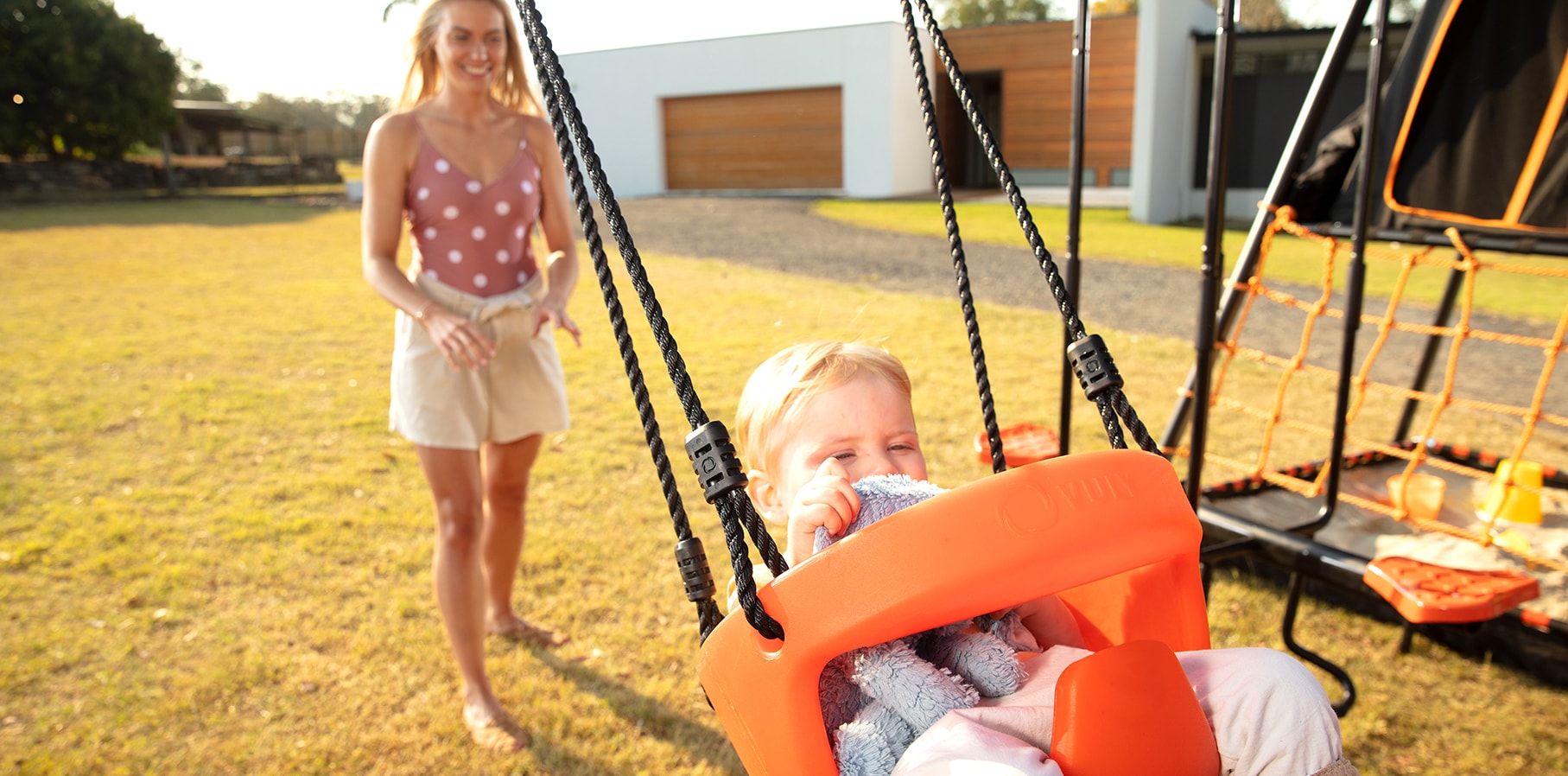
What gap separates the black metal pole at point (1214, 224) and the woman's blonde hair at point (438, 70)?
182cm

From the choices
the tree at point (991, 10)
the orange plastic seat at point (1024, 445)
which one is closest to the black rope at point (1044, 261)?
the orange plastic seat at point (1024, 445)

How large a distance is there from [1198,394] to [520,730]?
1986 millimetres

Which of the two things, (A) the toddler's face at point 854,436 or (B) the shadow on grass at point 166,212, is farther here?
(B) the shadow on grass at point 166,212

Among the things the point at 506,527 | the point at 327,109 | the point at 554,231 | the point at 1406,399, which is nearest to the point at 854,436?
the point at 554,231

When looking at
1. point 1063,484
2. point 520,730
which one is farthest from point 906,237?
point 1063,484

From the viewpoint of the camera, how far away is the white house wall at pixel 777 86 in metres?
21.9

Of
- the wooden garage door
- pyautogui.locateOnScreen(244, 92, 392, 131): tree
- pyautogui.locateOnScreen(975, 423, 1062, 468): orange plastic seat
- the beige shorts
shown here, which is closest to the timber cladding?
the wooden garage door

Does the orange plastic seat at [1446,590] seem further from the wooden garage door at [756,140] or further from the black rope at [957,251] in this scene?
the wooden garage door at [756,140]

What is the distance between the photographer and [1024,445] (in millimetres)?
2746

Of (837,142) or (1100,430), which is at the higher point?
(837,142)

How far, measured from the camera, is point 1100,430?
17.1 feet

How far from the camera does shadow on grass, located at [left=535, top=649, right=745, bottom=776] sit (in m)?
2.57

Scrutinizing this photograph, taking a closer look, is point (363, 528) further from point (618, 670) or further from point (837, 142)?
point (837, 142)

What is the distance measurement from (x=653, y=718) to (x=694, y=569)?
1.71 m
